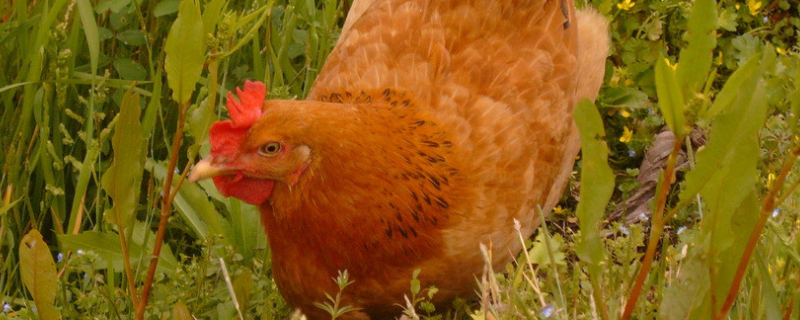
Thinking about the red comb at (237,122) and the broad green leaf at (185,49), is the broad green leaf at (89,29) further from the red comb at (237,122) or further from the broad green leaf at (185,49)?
the broad green leaf at (185,49)

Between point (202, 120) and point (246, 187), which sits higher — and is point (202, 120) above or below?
above

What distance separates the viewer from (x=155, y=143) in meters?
3.30

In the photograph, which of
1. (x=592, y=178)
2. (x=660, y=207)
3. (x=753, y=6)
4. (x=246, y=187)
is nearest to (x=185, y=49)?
(x=246, y=187)

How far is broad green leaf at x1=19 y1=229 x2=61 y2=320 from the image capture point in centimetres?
195

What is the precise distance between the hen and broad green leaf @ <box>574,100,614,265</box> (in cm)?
90

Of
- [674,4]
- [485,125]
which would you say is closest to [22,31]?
[485,125]

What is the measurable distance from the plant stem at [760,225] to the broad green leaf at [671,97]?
0.83ft

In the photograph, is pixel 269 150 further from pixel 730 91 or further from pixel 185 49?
pixel 730 91

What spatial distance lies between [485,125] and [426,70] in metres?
0.25

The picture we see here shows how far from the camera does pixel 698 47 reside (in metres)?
1.36

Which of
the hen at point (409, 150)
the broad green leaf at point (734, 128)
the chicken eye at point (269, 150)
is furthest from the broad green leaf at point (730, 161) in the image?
the chicken eye at point (269, 150)

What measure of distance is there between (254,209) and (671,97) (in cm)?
187

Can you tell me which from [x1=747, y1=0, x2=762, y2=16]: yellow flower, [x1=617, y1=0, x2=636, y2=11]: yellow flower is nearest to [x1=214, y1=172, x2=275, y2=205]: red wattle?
[x1=617, y1=0, x2=636, y2=11]: yellow flower

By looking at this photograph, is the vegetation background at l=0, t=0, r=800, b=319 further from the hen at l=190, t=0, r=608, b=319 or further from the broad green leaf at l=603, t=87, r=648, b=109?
the hen at l=190, t=0, r=608, b=319
